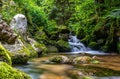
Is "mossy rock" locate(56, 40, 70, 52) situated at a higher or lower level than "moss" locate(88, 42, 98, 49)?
higher


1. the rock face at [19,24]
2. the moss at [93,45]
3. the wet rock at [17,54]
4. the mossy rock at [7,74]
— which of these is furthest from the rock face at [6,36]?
the moss at [93,45]

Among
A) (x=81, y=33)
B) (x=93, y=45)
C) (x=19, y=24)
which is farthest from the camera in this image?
(x=81, y=33)

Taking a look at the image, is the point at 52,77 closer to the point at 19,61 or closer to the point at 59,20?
the point at 19,61

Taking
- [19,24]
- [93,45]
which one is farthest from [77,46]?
[19,24]

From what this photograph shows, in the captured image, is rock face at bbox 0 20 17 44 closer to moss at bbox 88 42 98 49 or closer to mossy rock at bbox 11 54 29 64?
mossy rock at bbox 11 54 29 64

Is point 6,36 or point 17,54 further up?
point 6,36

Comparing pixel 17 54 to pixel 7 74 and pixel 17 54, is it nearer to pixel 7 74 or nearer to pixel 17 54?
pixel 17 54

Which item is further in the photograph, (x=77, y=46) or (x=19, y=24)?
(x=77, y=46)

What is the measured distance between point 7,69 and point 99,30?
1682cm

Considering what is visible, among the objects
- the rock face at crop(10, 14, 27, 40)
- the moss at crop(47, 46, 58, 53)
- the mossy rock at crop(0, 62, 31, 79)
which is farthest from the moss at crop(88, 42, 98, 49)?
the mossy rock at crop(0, 62, 31, 79)

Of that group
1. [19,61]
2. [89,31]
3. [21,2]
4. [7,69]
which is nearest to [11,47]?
[19,61]

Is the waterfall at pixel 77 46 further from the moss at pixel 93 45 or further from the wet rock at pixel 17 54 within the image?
the wet rock at pixel 17 54

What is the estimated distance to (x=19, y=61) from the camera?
→ 34.2 ft

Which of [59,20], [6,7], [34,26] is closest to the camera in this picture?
[6,7]
